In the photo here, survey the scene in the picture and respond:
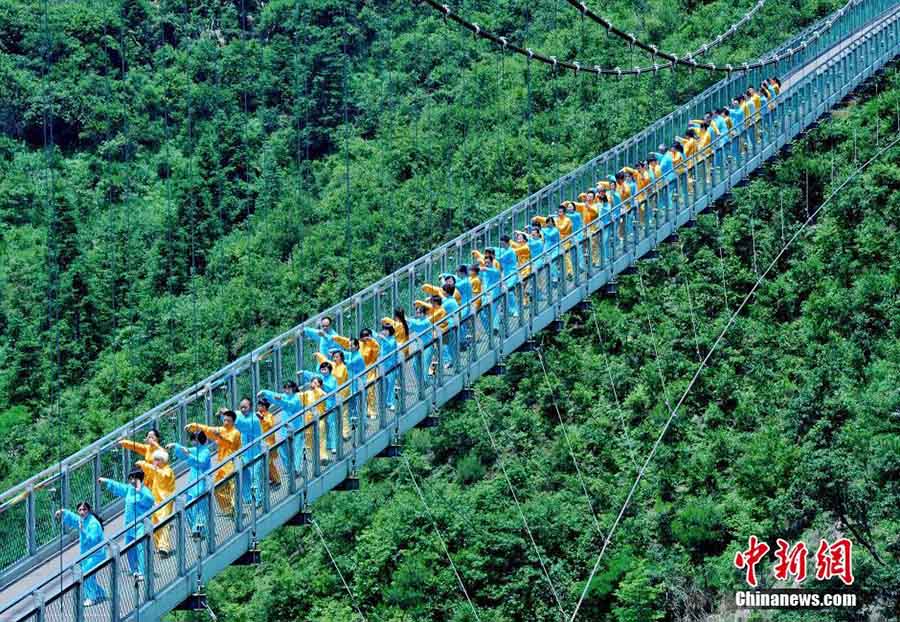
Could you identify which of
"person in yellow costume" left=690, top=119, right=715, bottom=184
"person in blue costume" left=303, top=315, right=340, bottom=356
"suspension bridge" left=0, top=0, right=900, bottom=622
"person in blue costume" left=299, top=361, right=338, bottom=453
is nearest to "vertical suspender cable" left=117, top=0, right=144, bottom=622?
"person in yellow costume" left=690, top=119, right=715, bottom=184

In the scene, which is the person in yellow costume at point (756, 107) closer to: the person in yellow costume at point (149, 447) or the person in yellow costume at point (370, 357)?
the person in yellow costume at point (370, 357)

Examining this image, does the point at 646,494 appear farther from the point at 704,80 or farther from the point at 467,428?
the point at 704,80

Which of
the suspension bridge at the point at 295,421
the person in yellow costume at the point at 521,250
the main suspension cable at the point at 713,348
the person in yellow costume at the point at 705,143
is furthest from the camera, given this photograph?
the main suspension cable at the point at 713,348

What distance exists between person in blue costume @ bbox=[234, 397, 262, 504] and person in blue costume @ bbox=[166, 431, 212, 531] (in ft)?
1.08

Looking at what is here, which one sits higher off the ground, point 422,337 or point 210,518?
point 210,518

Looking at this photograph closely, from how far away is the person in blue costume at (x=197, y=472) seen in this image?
1720 centimetres

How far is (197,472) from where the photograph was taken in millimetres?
17781

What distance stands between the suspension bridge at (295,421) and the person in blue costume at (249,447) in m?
0.06

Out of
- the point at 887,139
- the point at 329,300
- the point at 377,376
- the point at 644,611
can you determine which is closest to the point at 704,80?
the point at 887,139

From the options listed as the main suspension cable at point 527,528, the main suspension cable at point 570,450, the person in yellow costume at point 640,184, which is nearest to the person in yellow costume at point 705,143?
the person in yellow costume at point 640,184

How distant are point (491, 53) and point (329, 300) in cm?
1419

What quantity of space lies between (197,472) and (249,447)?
1.71ft

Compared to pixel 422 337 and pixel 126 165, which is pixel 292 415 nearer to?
pixel 422 337

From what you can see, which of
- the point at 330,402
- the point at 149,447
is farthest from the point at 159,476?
the point at 330,402
